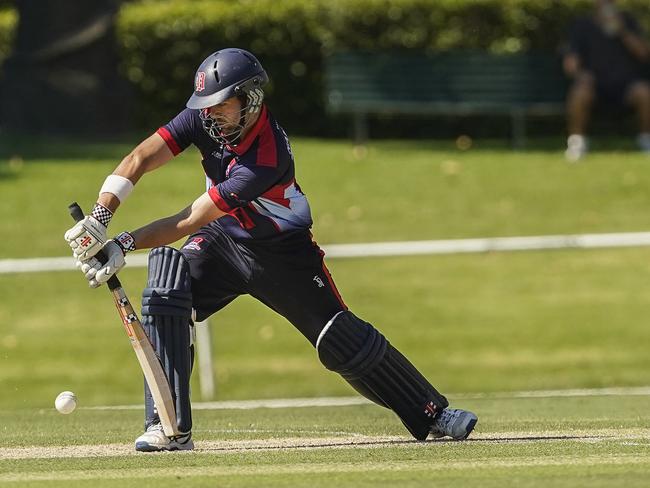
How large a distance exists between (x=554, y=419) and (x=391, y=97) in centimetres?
919

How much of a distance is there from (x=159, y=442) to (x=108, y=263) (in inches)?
30.2

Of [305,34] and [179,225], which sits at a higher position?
[179,225]

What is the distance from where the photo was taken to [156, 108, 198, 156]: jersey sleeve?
714cm

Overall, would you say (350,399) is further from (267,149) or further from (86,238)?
(86,238)

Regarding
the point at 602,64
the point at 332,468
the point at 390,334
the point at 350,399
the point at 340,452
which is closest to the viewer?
the point at 332,468

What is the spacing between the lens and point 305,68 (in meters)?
18.5

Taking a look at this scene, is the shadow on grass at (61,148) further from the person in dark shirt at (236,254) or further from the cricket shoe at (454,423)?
the cricket shoe at (454,423)

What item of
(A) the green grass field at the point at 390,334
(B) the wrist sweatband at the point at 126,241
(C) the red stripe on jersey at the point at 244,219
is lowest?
(A) the green grass field at the point at 390,334

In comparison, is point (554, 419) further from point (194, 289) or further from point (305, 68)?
point (305, 68)

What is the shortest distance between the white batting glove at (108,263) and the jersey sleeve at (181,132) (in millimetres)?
609

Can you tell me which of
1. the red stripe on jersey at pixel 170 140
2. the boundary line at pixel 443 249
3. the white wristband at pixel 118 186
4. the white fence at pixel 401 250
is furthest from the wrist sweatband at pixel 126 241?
the boundary line at pixel 443 249

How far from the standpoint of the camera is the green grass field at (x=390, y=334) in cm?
632

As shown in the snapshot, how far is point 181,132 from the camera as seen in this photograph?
7145 millimetres

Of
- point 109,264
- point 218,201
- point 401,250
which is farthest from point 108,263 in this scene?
point 401,250
